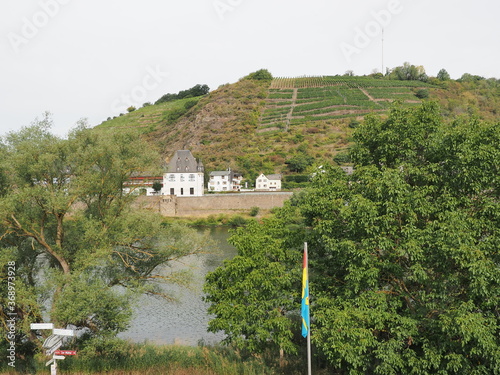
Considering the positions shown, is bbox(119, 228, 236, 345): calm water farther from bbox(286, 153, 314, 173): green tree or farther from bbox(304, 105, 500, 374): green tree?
bbox(286, 153, 314, 173): green tree

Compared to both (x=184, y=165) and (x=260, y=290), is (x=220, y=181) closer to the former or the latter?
(x=184, y=165)

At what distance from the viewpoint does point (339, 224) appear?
13.5m

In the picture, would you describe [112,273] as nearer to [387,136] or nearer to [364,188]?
[364,188]

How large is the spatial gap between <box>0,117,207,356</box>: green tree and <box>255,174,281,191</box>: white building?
222 feet

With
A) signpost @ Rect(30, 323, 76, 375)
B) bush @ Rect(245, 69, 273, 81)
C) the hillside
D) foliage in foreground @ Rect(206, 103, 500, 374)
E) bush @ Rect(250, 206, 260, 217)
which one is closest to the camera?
signpost @ Rect(30, 323, 76, 375)

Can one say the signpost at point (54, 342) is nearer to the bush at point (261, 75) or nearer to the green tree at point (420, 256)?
the green tree at point (420, 256)

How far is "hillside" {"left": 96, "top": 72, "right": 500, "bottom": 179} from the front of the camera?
102625mm

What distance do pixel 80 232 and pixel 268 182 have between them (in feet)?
232

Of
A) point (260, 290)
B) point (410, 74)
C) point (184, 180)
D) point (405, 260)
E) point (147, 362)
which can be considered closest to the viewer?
point (405, 260)

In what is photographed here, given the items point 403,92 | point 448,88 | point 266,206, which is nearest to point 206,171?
point 266,206

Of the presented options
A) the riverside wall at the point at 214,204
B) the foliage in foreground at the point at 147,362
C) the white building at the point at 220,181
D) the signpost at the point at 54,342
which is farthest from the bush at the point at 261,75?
the signpost at the point at 54,342

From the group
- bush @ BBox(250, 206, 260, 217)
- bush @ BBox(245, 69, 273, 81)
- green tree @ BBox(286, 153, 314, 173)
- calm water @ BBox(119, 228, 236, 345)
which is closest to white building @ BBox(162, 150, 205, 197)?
bush @ BBox(250, 206, 260, 217)

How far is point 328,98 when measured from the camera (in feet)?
469

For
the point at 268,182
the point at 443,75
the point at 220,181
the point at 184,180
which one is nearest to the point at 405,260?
the point at 184,180
